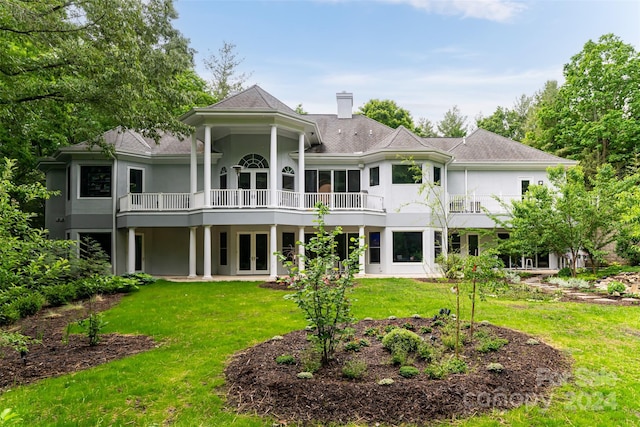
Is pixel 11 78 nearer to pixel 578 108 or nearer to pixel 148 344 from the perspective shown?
pixel 148 344

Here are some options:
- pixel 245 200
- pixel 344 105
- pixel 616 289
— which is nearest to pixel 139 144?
pixel 245 200

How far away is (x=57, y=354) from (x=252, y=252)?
1121cm

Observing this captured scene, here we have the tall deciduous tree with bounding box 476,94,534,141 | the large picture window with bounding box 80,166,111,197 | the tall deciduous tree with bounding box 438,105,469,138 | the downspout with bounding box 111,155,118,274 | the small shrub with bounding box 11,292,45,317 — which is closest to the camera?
the small shrub with bounding box 11,292,45,317

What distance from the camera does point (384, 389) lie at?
13.5ft

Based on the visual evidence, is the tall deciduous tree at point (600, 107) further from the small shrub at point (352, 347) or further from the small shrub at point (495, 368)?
the small shrub at point (352, 347)

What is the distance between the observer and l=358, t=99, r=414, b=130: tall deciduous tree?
120 feet

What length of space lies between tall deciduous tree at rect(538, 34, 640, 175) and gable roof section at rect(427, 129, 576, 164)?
31.2ft

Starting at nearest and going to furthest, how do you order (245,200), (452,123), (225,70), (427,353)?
1. (427,353)
2. (245,200)
3. (225,70)
4. (452,123)

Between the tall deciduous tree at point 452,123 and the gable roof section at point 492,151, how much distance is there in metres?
24.7

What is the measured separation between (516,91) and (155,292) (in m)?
45.4

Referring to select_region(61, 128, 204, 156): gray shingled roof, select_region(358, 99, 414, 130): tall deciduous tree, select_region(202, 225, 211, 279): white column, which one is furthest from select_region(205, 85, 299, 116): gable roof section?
select_region(358, 99, 414, 130): tall deciduous tree

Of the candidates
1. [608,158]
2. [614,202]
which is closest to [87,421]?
[614,202]

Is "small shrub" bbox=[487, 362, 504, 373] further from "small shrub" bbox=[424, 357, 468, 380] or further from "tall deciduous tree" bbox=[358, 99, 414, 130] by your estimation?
"tall deciduous tree" bbox=[358, 99, 414, 130]

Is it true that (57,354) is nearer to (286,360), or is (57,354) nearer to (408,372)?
(286,360)
